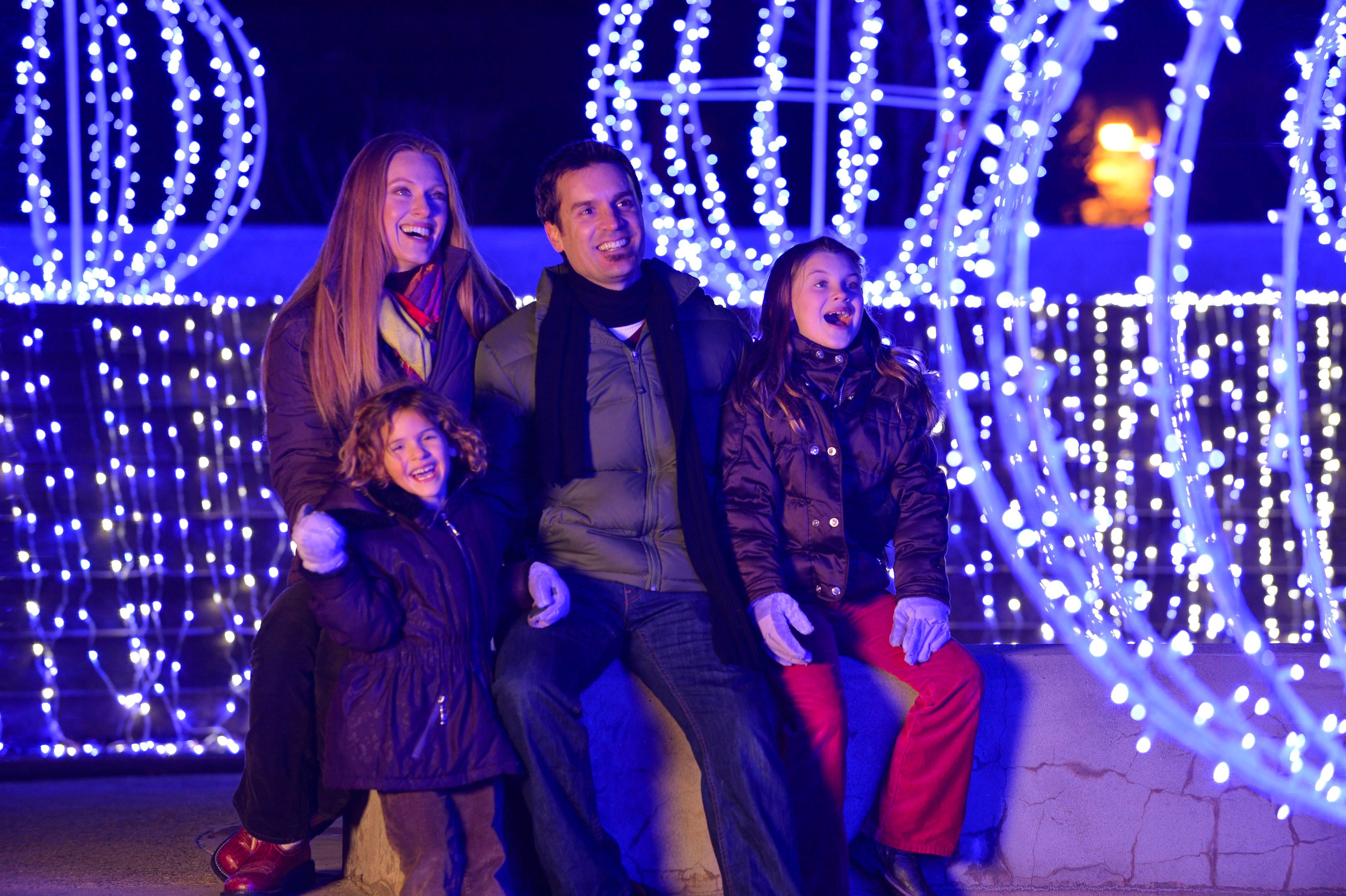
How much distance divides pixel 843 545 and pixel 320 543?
127cm

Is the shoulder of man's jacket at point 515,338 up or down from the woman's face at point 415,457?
up

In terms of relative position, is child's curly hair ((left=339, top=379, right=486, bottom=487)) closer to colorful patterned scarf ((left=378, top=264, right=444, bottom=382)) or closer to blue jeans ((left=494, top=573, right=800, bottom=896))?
colorful patterned scarf ((left=378, top=264, right=444, bottom=382))

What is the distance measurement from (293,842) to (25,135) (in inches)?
140

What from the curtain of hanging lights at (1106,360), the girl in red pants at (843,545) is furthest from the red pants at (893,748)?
the curtain of hanging lights at (1106,360)

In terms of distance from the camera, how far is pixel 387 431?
8.43ft

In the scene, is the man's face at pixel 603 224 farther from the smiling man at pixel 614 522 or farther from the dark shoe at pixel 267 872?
the dark shoe at pixel 267 872

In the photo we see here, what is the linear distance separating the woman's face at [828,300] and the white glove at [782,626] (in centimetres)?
69

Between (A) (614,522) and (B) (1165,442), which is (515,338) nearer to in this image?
(A) (614,522)

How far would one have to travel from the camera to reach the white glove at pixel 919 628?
9.12ft

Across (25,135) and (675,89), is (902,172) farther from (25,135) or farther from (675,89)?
(25,135)

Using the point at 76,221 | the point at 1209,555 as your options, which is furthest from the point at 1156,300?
the point at 76,221

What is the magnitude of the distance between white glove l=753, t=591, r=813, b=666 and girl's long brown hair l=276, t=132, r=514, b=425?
1036 millimetres

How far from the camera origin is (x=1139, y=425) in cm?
510

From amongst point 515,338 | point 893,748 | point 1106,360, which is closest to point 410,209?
point 515,338
